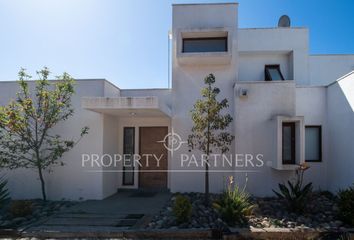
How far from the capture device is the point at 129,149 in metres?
11.3

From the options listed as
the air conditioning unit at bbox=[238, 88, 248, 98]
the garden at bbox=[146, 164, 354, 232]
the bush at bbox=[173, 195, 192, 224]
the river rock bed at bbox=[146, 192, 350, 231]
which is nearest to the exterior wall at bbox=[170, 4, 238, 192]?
the air conditioning unit at bbox=[238, 88, 248, 98]

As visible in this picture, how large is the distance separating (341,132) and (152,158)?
7684 mm

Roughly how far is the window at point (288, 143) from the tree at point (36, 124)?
7.43 meters

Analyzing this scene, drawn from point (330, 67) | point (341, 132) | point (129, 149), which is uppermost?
point (330, 67)

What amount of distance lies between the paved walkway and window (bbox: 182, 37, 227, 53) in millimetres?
6427

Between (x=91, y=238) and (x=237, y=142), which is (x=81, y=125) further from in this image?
(x=237, y=142)

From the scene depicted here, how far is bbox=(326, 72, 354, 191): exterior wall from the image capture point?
8.20 m

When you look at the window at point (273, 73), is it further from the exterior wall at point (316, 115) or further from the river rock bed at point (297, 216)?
the river rock bed at point (297, 216)

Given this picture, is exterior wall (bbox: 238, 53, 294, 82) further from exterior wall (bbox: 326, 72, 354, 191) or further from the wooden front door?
the wooden front door

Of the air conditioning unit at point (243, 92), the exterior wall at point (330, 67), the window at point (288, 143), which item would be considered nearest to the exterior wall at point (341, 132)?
the window at point (288, 143)

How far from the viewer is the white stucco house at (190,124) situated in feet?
28.9

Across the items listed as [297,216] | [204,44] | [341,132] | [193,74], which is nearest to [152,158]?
[193,74]

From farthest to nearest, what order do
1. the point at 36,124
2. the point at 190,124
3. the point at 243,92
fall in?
the point at 190,124 < the point at 243,92 < the point at 36,124

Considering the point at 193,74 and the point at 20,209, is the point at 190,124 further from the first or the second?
the point at 20,209
